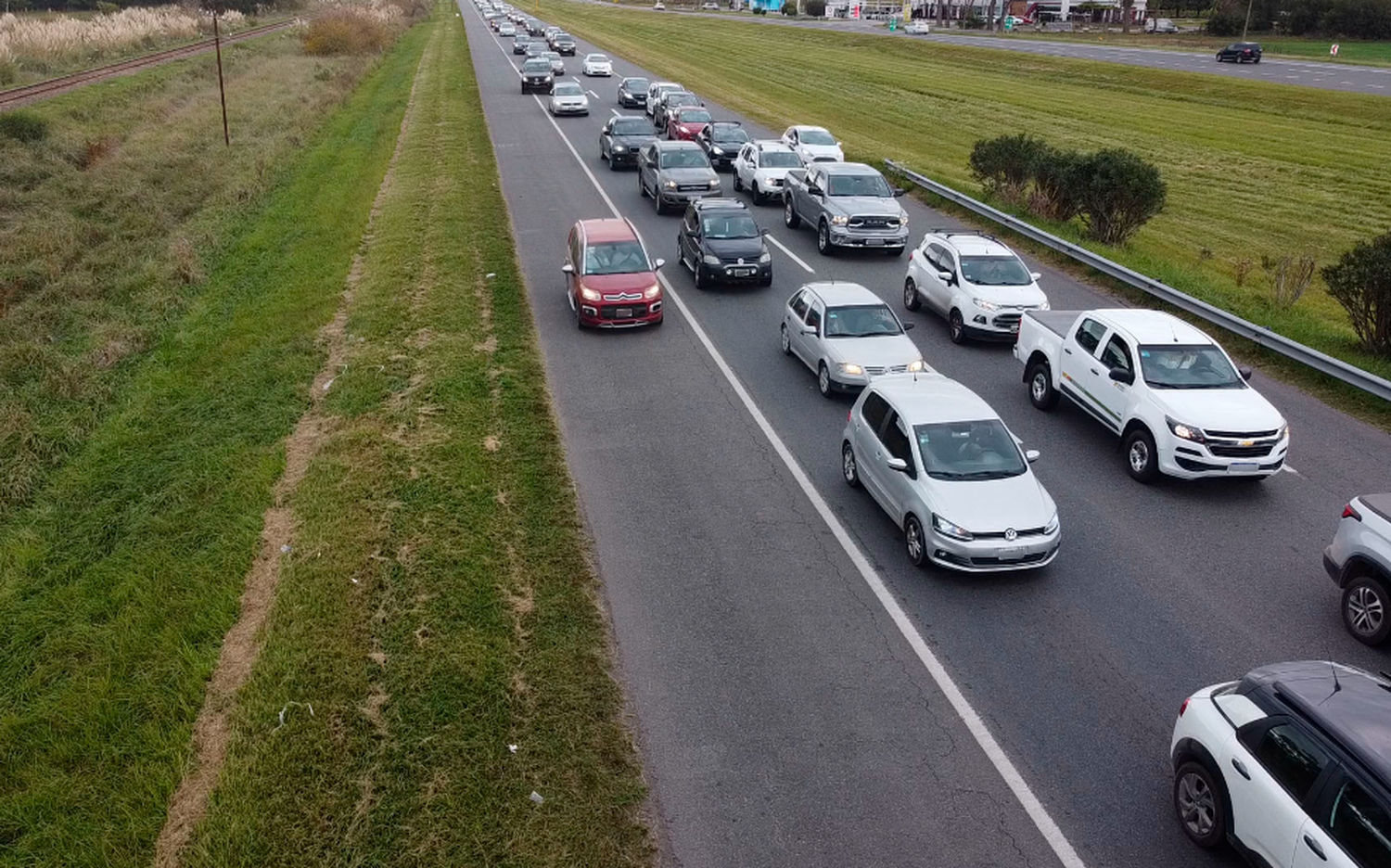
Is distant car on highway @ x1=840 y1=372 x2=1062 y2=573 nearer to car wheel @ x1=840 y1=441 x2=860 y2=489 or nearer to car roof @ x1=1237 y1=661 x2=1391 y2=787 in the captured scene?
car wheel @ x1=840 y1=441 x2=860 y2=489

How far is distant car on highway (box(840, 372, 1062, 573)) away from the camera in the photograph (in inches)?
414

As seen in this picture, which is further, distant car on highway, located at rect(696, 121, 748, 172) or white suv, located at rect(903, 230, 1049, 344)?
distant car on highway, located at rect(696, 121, 748, 172)

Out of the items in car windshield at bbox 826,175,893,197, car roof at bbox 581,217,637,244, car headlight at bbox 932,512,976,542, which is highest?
car windshield at bbox 826,175,893,197

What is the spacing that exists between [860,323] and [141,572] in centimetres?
1048

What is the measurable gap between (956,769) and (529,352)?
11.1 metres

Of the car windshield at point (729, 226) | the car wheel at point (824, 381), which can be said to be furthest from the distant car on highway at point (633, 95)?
the car wheel at point (824, 381)

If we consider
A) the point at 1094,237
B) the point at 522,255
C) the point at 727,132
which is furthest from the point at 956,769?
A: the point at 727,132

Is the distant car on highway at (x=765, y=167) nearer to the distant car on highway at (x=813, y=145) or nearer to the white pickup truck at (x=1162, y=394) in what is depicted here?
the distant car on highway at (x=813, y=145)

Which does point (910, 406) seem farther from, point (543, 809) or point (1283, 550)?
point (543, 809)

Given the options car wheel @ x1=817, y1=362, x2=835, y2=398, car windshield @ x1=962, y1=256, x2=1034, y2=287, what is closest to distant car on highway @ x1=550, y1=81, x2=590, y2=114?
car windshield @ x1=962, y1=256, x2=1034, y2=287

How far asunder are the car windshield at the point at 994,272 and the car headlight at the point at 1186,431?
624 centimetres

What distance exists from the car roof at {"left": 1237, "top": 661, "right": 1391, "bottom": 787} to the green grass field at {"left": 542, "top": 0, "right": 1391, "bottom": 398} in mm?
11442

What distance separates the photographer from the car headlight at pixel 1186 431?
1240 centimetres

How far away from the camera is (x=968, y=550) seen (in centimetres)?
1045
